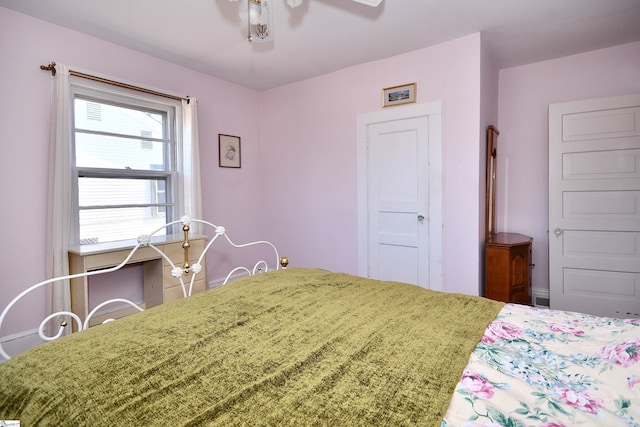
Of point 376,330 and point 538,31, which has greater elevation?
point 538,31

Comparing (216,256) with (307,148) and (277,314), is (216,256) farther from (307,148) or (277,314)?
(277,314)

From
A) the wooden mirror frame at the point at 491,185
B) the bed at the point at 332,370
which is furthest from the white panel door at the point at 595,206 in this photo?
the bed at the point at 332,370

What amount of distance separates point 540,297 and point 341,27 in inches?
127

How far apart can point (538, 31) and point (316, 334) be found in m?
3.05

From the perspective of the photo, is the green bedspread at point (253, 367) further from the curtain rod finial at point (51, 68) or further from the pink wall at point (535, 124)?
the pink wall at point (535, 124)

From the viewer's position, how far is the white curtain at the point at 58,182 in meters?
2.45

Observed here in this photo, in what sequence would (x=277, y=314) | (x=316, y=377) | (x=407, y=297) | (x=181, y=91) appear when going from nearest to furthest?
(x=316, y=377) → (x=277, y=314) → (x=407, y=297) → (x=181, y=91)

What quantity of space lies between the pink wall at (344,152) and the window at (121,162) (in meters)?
1.24

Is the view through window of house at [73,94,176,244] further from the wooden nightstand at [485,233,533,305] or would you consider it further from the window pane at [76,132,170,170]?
the wooden nightstand at [485,233,533,305]

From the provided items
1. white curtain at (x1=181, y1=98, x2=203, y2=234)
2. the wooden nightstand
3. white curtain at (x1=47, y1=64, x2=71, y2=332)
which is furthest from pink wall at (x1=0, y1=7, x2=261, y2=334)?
the wooden nightstand

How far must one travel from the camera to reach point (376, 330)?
1.13m

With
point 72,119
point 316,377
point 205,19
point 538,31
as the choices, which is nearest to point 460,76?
point 538,31

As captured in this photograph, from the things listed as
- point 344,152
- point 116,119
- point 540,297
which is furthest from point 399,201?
point 116,119

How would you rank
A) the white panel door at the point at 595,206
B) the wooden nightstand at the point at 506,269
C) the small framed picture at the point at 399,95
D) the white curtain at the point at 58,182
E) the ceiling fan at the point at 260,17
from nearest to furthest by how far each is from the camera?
the ceiling fan at the point at 260,17, the white curtain at the point at 58,182, the wooden nightstand at the point at 506,269, the white panel door at the point at 595,206, the small framed picture at the point at 399,95
